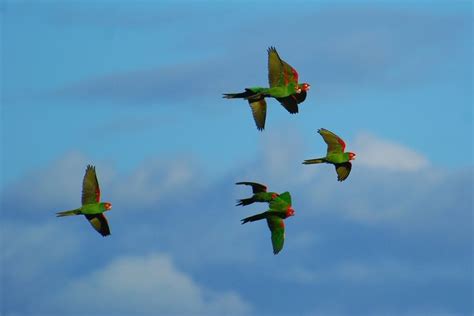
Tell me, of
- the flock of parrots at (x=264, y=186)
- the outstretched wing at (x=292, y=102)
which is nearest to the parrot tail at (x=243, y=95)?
the flock of parrots at (x=264, y=186)

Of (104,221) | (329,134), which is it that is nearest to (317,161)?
(329,134)

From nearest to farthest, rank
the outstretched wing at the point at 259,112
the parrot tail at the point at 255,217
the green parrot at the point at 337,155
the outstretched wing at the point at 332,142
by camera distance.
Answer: the parrot tail at the point at 255,217, the green parrot at the point at 337,155, the outstretched wing at the point at 332,142, the outstretched wing at the point at 259,112

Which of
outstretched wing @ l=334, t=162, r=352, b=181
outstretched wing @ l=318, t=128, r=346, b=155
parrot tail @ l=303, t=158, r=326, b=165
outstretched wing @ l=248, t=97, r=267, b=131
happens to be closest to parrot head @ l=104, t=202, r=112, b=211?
outstretched wing @ l=248, t=97, r=267, b=131

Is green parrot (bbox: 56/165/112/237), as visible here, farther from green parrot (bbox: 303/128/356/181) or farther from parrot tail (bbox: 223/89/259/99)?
green parrot (bbox: 303/128/356/181)

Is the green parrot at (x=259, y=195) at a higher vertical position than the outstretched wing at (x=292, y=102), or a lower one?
lower

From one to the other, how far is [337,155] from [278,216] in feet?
19.6

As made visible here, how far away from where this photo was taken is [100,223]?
248ft

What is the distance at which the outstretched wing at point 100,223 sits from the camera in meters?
75.2

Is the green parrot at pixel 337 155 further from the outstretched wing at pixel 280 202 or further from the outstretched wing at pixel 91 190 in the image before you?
the outstretched wing at pixel 91 190

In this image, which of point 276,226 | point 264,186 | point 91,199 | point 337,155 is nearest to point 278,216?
point 276,226

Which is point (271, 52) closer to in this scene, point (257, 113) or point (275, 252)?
point (257, 113)

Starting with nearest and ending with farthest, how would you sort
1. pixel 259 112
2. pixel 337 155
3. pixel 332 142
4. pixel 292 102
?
pixel 337 155 → pixel 332 142 → pixel 259 112 → pixel 292 102

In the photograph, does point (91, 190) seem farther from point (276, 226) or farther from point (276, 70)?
point (276, 70)

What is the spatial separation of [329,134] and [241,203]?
304 inches
